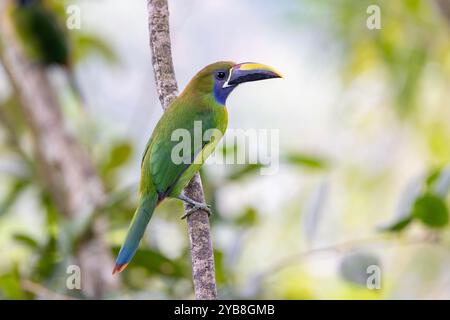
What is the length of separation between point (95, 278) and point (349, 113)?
292cm

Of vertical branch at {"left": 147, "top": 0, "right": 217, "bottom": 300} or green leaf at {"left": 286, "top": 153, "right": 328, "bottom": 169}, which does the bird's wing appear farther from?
green leaf at {"left": 286, "top": 153, "right": 328, "bottom": 169}

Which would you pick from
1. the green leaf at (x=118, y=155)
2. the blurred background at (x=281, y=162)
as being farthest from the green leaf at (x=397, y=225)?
the green leaf at (x=118, y=155)

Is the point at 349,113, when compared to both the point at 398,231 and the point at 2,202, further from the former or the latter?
the point at 398,231

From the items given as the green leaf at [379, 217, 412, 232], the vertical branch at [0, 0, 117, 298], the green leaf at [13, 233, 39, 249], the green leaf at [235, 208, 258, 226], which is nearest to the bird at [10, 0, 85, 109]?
the vertical branch at [0, 0, 117, 298]

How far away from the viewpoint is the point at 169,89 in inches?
28.5

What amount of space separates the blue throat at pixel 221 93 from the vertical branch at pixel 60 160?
761 mm

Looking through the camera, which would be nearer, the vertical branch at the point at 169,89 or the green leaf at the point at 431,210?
the vertical branch at the point at 169,89

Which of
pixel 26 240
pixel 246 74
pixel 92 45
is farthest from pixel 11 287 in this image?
pixel 92 45

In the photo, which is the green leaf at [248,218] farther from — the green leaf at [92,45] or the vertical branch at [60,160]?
the green leaf at [92,45]

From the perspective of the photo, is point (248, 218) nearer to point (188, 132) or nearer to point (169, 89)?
point (188, 132)

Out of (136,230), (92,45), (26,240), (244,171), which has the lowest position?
(136,230)

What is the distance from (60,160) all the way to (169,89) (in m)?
1.12

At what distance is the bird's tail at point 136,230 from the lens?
27.6 inches

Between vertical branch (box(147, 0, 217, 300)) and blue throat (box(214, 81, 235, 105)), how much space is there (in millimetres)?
136
